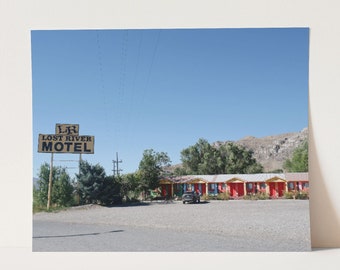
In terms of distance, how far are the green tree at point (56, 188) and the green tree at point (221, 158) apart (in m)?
1.58

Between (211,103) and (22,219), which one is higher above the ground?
(211,103)

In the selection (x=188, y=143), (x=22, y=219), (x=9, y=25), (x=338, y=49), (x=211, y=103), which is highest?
(x=9, y=25)

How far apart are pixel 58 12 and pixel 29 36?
0.53 metres

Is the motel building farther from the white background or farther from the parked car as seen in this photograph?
the white background

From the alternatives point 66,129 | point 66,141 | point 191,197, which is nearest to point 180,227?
point 191,197

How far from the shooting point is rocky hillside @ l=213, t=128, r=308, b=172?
642 cm

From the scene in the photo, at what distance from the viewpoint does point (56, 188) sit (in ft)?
22.4

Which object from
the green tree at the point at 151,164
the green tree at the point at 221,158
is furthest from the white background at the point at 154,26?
the green tree at the point at 151,164

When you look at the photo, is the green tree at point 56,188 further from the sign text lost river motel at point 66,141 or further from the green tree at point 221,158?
the green tree at point 221,158

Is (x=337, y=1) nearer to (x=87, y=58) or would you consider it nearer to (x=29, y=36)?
(x=87, y=58)

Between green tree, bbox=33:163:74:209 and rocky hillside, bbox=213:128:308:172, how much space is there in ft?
7.14

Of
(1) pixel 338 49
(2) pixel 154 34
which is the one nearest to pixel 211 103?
(2) pixel 154 34

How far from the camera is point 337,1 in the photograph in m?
6.48
